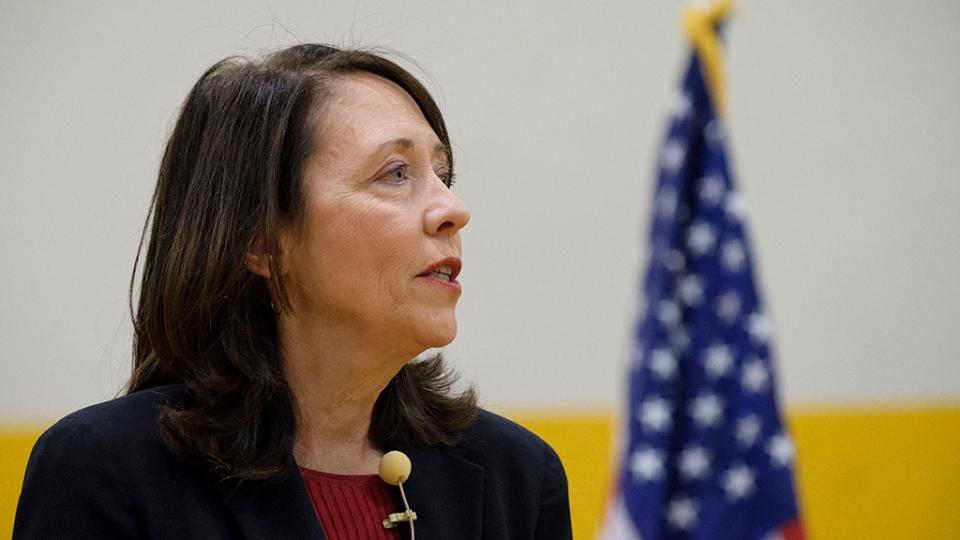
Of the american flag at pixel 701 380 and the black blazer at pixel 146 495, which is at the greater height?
the american flag at pixel 701 380

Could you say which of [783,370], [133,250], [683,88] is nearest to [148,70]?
[133,250]

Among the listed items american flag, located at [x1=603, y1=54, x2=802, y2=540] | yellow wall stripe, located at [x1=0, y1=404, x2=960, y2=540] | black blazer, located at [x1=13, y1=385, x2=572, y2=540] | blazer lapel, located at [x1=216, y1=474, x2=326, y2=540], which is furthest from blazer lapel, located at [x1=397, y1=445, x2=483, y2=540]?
yellow wall stripe, located at [x1=0, y1=404, x2=960, y2=540]

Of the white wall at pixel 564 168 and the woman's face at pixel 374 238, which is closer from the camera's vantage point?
the woman's face at pixel 374 238

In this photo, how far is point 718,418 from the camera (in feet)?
2.90

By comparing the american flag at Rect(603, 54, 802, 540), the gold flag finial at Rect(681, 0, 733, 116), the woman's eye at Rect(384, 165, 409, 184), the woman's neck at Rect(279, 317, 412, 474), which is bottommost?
the woman's neck at Rect(279, 317, 412, 474)

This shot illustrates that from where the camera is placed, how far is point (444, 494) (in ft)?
5.92

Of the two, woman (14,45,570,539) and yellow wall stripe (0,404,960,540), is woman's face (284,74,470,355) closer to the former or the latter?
woman (14,45,570,539)

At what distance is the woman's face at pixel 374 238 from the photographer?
1664 millimetres

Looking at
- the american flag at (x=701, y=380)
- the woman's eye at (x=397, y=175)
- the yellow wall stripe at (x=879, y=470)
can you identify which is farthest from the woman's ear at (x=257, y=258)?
the yellow wall stripe at (x=879, y=470)

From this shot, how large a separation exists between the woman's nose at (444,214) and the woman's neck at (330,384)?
7.5 inches

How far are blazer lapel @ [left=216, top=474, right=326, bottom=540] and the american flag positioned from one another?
0.82m

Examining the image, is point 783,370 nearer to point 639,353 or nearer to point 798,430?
point 798,430

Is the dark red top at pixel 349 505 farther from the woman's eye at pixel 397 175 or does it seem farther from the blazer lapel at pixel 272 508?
the woman's eye at pixel 397 175

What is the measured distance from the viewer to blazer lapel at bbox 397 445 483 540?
5.76 feet
